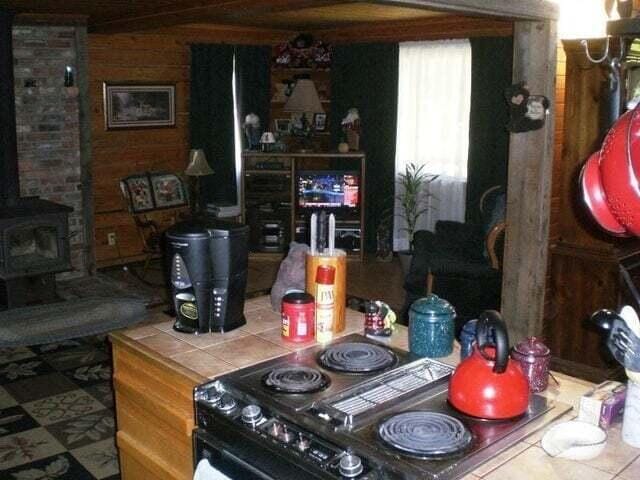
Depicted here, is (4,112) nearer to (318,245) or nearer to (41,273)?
(41,273)

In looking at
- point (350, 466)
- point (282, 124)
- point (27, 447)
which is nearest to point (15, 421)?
point (27, 447)

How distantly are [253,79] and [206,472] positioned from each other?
19.6 feet

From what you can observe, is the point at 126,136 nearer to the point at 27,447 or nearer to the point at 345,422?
the point at 27,447

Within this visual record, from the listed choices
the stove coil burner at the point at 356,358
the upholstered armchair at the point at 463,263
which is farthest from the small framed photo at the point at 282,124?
the stove coil burner at the point at 356,358

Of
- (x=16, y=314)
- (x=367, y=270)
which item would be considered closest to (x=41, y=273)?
(x=16, y=314)

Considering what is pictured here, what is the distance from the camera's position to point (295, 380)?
217 cm

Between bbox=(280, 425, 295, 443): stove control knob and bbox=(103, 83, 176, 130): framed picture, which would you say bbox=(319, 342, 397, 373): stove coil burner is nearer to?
bbox=(280, 425, 295, 443): stove control knob

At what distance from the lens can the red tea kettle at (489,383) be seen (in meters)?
1.89

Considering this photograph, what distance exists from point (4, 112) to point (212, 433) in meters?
4.34

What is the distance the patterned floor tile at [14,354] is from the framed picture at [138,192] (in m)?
2.02

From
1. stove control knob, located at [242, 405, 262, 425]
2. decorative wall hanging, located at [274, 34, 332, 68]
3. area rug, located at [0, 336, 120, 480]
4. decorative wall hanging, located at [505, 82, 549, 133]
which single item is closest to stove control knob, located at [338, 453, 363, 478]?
stove control knob, located at [242, 405, 262, 425]

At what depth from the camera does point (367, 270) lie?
713 centimetres

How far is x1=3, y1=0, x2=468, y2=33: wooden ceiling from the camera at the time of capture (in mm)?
4262

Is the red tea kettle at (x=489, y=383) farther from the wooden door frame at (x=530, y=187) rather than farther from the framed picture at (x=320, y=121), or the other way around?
the framed picture at (x=320, y=121)
